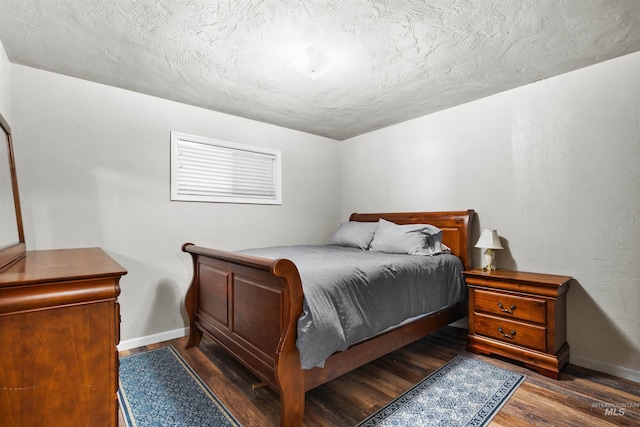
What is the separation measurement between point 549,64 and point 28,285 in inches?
133

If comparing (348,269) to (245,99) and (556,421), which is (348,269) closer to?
(556,421)

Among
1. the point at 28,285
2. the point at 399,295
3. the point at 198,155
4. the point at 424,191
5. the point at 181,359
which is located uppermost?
the point at 198,155

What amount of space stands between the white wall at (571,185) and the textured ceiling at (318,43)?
23cm

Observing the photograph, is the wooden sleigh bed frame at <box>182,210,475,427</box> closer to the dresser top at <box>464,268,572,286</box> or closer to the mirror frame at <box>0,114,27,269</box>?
the dresser top at <box>464,268,572,286</box>

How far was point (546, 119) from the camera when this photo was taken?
267 cm

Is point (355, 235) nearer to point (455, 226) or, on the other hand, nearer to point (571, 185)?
point (455, 226)

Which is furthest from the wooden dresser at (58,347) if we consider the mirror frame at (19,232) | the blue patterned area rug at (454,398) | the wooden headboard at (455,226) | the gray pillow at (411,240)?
the wooden headboard at (455,226)

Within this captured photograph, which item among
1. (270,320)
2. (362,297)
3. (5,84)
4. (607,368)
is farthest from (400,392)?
(5,84)

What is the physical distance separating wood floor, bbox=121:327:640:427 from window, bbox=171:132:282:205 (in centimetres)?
157

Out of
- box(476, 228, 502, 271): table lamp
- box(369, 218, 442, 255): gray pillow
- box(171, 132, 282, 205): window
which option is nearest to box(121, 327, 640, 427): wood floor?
box(476, 228, 502, 271): table lamp

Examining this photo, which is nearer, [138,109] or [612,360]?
[612,360]

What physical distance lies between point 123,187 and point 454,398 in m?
3.08

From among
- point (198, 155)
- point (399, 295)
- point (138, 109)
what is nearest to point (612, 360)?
point (399, 295)

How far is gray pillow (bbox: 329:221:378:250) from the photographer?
3.48m
